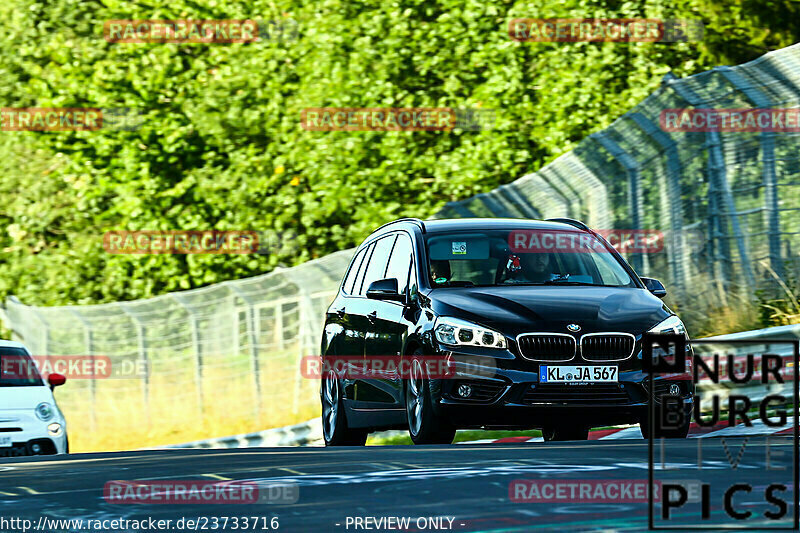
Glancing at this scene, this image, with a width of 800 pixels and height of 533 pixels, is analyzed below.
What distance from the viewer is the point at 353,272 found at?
1402 cm

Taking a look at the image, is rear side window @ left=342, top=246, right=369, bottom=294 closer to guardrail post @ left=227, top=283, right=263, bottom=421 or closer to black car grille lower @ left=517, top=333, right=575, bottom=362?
black car grille lower @ left=517, top=333, right=575, bottom=362

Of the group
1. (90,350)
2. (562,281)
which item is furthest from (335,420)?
(90,350)

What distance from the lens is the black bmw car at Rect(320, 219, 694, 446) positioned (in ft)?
34.9

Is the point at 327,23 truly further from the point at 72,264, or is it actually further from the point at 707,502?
the point at 707,502

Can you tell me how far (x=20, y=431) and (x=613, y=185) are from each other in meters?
6.50

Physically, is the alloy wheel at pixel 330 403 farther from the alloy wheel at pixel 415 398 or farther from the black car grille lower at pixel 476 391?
the black car grille lower at pixel 476 391

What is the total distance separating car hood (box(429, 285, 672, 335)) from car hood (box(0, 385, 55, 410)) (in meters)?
6.58

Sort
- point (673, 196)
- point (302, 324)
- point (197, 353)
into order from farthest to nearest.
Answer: point (197, 353) → point (302, 324) → point (673, 196)

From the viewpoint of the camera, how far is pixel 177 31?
30172 mm

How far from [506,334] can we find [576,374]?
52cm

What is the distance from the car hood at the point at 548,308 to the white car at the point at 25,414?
645cm

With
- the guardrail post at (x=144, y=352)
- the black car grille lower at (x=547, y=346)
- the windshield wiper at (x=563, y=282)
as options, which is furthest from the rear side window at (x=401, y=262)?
the guardrail post at (x=144, y=352)

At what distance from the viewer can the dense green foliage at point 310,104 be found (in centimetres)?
2677

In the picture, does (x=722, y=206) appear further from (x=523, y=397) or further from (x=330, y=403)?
(x=523, y=397)
